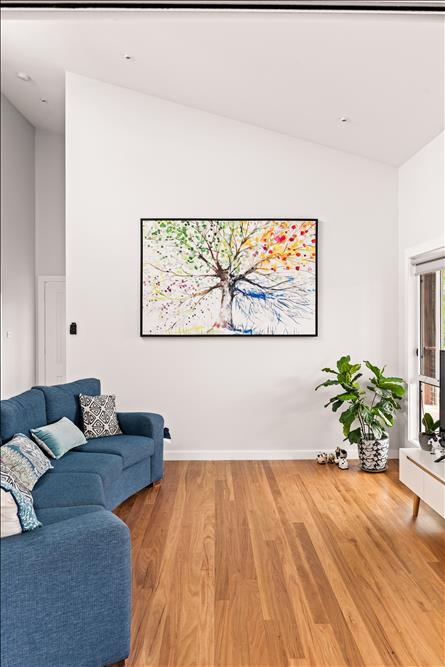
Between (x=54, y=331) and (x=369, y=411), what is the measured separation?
424 centimetres

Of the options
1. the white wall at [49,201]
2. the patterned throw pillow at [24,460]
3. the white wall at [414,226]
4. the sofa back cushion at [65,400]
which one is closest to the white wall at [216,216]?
the white wall at [414,226]

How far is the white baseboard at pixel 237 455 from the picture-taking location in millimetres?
5074

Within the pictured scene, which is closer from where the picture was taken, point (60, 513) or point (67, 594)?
point (67, 594)

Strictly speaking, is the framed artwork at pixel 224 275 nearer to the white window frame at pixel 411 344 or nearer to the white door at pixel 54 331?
the white window frame at pixel 411 344

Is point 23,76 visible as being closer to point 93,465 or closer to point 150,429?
point 150,429

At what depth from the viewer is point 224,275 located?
5.07m

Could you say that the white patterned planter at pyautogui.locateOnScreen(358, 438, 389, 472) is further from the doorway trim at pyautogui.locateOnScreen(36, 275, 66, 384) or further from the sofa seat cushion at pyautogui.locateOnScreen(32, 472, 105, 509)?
the doorway trim at pyautogui.locateOnScreen(36, 275, 66, 384)

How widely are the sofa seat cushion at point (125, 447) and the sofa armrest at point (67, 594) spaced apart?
68.6 inches

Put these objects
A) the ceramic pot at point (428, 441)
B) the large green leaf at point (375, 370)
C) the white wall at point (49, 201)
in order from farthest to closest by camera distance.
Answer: the white wall at point (49, 201), the large green leaf at point (375, 370), the ceramic pot at point (428, 441)

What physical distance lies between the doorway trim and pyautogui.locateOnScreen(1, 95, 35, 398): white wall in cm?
7

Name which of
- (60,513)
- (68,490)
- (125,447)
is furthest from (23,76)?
(60,513)

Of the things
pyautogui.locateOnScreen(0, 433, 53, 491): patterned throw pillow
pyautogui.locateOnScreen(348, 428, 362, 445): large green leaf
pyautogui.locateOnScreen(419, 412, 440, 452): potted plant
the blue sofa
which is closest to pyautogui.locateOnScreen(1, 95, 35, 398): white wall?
pyautogui.locateOnScreen(0, 433, 53, 491): patterned throw pillow

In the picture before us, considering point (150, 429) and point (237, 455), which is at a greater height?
point (150, 429)

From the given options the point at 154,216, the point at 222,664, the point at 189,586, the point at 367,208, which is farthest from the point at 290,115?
the point at 222,664
